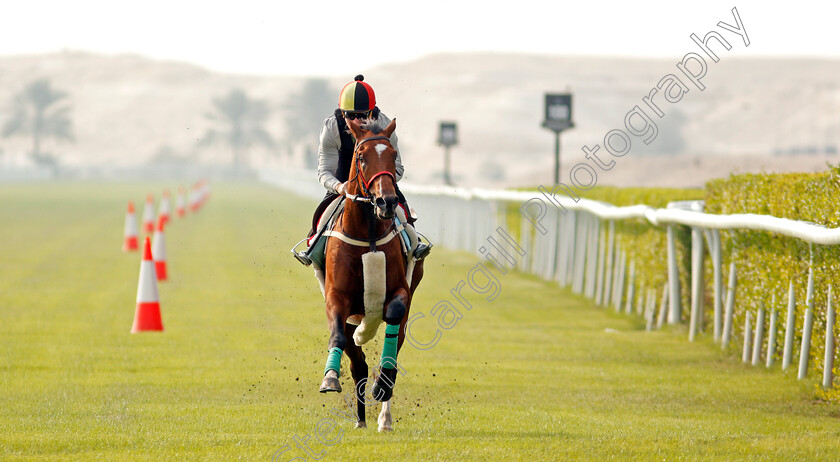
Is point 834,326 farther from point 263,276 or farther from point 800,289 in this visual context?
point 263,276

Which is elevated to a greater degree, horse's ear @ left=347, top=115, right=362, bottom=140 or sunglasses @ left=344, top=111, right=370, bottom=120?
sunglasses @ left=344, top=111, right=370, bottom=120

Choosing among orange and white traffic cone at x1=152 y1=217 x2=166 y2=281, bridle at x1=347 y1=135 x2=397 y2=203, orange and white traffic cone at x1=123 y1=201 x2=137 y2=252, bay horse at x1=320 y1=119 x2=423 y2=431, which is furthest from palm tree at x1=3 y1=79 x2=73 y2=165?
bridle at x1=347 y1=135 x2=397 y2=203

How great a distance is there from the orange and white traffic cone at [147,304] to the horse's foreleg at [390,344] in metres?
5.57

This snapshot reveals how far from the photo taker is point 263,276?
19172mm

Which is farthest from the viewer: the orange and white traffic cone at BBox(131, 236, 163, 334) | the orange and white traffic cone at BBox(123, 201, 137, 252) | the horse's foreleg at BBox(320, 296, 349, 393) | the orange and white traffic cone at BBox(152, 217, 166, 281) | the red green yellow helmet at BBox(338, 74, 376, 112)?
the orange and white traffic cone at BBox(123, 201, 137, 252)

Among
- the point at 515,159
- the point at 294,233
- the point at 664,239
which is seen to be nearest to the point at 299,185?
the point at 294,233

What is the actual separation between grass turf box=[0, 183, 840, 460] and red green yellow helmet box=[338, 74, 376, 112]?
1.74 metres

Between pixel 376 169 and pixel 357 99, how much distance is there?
94 centimetres

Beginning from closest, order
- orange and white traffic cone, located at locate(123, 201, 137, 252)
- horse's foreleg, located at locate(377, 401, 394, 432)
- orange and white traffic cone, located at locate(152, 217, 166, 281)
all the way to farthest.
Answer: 1. horse's foreleg, located at locate(377, 401, 394, 432)
2. orange and white traffic cone, located at locate(152, 217, 166, 281)
3. orange and white traffic cone, located at locate(123, 201, 137, 252)

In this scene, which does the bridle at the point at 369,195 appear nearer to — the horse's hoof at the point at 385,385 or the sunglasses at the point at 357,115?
the sunglasses at the point at 357,115

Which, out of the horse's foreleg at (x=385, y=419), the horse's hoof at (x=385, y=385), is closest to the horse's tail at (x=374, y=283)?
the horse's hoof at (x=385, y=385)

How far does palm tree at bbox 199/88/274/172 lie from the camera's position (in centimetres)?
14088

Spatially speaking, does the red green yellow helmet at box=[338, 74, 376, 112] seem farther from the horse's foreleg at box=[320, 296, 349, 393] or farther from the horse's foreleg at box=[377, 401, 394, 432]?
the horse's foreleg at box=[377, 401, 394, 432]

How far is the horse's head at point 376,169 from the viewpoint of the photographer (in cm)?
704
